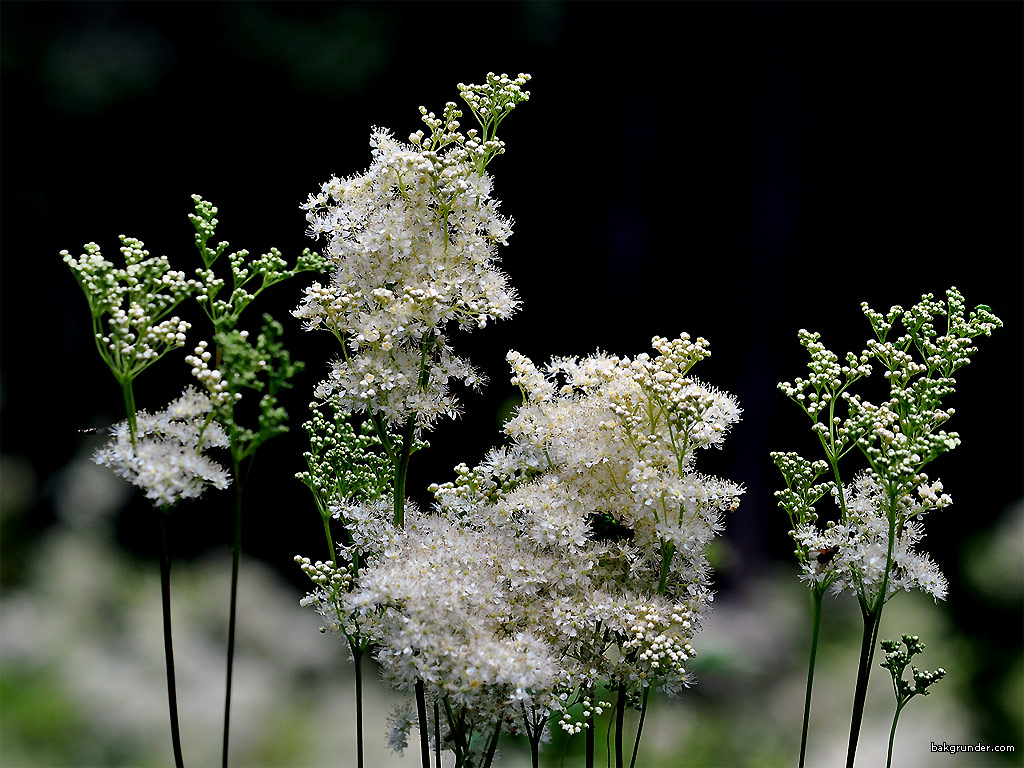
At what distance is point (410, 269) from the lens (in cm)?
105

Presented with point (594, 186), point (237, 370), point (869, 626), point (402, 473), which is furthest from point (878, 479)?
point (594, 186)

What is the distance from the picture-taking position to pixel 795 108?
4.16 metres

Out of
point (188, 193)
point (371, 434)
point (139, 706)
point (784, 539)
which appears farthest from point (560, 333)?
point (371, 434)

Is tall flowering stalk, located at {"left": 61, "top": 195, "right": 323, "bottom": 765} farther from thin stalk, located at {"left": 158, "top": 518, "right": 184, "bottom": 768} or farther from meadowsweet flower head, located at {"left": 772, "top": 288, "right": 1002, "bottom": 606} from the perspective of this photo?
meadowsweet flower head, located at {"left": 772, "top": 288, "right": 1002, "bottom": 606}

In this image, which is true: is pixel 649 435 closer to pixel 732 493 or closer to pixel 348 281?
pixel 732 493

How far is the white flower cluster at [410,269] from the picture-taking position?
104cm

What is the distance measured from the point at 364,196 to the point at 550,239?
10.3 ft

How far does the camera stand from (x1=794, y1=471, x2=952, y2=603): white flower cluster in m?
Answer: 1.06

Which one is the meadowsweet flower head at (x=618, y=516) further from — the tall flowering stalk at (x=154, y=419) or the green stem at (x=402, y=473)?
the tall flowering stalk at (x=154, y=419)

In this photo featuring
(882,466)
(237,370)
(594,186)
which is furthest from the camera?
(594,186)

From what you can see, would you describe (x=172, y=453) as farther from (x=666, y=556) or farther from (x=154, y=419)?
(x=666, y=556)

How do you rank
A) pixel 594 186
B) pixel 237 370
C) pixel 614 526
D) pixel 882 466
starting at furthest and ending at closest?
1. pixel 594 186
2. pixel 614 526
3. pixel 882 466
4. pixel 237 370

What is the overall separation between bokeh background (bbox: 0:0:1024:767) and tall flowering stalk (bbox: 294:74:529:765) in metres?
2.57

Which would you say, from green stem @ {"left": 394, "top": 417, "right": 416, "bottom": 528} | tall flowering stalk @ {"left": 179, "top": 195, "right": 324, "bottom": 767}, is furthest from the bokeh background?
tall flowering stalk @ {"left": 179, "top": 195, "right": 324, "bottom": 767}
